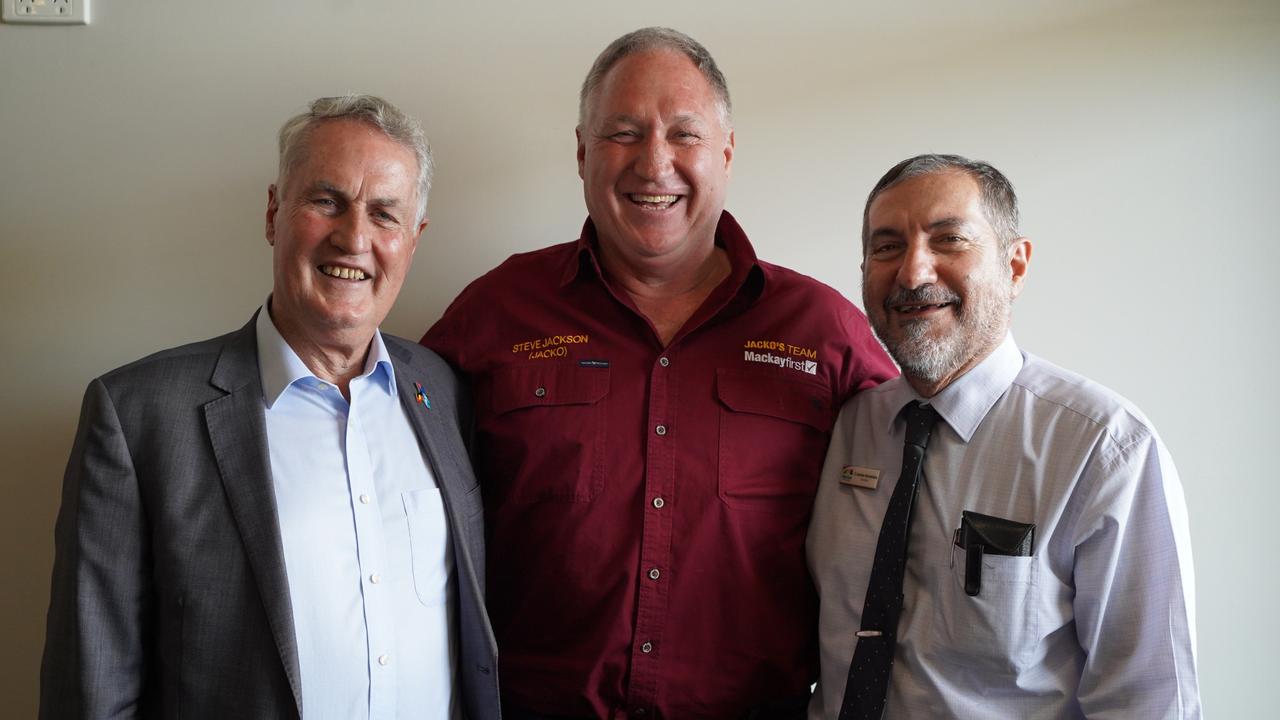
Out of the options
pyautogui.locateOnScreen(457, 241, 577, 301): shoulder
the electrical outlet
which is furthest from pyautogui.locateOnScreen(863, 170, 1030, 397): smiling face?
the electrical outlet

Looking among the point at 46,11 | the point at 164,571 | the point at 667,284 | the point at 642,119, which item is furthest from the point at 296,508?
the point at 46,11

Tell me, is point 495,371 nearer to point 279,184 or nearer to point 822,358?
point 279,184

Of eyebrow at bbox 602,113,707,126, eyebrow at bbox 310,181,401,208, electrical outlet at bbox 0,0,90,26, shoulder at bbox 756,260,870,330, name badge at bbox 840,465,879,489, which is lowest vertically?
name badge at bbox 840,465,879,489

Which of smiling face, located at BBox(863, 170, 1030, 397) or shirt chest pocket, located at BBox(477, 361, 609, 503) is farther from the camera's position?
shirt chest pocket, located at BBox(477, 361, 609, 503)

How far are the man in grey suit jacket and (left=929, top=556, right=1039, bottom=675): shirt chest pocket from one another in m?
0.99

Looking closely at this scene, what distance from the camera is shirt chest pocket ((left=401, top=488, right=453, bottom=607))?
1.83m

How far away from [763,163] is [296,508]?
5.32 feet

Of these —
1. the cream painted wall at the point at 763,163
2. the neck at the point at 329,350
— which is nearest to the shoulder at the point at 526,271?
the cream painted wall at the point at 763,163

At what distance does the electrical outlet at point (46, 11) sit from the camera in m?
2.46

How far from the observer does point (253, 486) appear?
1633 mm

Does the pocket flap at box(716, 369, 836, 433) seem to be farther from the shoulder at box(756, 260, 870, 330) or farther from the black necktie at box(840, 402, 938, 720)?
the black necktie at box(840, 402, 938, 720)

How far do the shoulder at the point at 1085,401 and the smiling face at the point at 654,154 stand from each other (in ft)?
2.78

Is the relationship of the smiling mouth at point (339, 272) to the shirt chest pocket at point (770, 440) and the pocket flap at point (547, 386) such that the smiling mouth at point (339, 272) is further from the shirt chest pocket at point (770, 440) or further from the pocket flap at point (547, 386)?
the shirt chest pocket at point (770, 440)

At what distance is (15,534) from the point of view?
2488 mm
